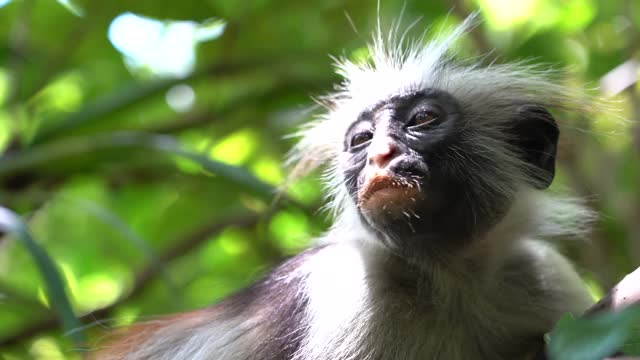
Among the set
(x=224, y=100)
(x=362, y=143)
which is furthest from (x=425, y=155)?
(x=224, y=100)

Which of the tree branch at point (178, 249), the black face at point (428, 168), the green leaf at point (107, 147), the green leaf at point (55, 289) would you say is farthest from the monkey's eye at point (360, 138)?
the tree branch at point (178, 249)

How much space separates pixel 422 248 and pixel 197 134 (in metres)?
2.95

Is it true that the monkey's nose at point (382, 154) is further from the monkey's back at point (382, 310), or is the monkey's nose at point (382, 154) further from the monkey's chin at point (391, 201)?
the monkey's back at point (382, 310)

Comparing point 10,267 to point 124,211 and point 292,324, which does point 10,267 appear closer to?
point 124,211

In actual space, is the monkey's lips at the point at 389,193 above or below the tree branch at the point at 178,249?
below

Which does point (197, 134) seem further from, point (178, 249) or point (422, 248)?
point (422, 248)

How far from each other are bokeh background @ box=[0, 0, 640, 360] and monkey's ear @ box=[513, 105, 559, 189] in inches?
28.8

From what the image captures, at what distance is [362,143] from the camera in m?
3.42

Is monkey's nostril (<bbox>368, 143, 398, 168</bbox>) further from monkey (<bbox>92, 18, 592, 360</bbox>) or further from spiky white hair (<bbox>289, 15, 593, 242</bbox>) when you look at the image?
spiky white hair (<bbox>289, 15, 593, 242</bbox>)

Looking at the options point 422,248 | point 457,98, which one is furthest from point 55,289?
point 457,98

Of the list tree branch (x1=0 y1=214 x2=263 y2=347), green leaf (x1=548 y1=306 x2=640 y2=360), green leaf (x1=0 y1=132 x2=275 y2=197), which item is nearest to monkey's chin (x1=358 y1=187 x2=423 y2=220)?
green leaf (x1=0 y1=132 x2=275 y2=197)

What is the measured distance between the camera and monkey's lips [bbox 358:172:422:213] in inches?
115

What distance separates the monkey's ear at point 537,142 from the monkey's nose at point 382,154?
794 mm

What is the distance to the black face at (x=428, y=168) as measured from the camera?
3.00 m
